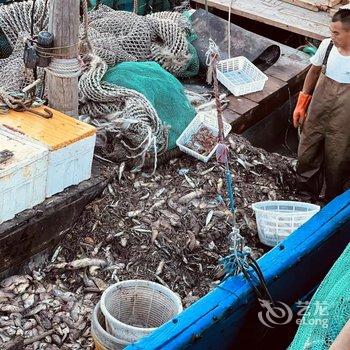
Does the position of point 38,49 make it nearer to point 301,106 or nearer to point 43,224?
point 43,224

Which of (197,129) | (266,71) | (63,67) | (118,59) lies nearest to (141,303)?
(63,67)

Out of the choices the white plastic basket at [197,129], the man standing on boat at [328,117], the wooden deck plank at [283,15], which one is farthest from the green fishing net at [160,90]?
the wooden deck plank at [283,15]

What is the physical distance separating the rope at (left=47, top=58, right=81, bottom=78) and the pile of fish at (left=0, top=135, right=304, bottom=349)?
3.37 ft

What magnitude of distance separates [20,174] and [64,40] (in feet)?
4.20

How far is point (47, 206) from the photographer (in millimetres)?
5508

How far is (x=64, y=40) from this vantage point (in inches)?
227

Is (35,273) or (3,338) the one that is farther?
(35,273)

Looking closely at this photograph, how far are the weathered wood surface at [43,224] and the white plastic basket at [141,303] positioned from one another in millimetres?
884

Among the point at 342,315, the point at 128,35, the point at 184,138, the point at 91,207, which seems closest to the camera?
the point at 342,315

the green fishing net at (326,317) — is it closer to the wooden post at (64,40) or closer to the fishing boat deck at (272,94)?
the wooden post at (64,40)

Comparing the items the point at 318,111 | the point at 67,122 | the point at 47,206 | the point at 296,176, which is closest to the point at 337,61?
the point at 318,111

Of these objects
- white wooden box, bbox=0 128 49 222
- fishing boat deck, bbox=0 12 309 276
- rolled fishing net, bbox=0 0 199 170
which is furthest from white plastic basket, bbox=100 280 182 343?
rolled fishing net, bbox=0 0 199 170

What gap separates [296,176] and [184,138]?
53.5 inches

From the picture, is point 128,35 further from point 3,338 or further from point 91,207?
point 3,338
